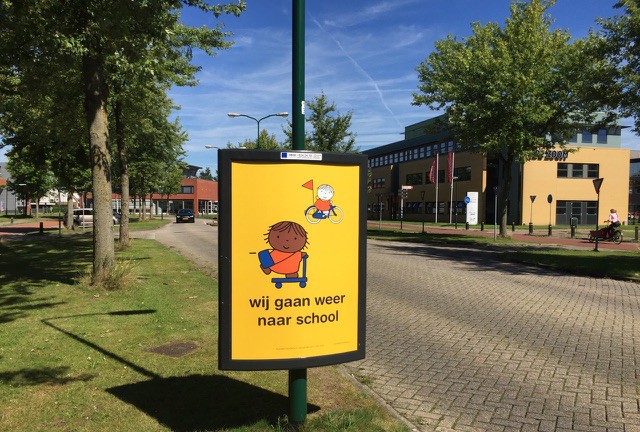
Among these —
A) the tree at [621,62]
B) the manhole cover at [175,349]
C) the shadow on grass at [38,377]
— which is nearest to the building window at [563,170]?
the tree at [621,62]

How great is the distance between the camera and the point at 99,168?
935 cm

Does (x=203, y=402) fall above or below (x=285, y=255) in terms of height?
below

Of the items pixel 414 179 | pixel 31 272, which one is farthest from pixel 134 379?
pixel 414 179

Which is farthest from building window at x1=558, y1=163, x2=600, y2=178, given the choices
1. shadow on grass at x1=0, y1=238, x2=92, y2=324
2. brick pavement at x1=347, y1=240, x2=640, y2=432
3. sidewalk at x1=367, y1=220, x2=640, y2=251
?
shadow on grass at x1=0, y1=238, x2=92, y2=324

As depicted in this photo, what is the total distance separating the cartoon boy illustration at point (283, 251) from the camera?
3.33 meters

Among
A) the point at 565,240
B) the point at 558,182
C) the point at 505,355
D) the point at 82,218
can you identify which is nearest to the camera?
the point at 505,355

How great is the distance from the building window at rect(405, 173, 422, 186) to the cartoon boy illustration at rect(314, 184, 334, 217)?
62569 mm

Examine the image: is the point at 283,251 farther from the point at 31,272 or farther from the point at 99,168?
the point at 31,272

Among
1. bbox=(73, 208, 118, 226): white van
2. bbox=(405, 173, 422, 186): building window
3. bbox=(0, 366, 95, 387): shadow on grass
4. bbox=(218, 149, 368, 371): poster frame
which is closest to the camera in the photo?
bbox=(218, 149, 368, 371): poster frame

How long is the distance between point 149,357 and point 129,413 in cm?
152

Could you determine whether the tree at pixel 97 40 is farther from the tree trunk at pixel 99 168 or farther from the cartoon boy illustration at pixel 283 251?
the cartoon boy illustration at pixel 283 251

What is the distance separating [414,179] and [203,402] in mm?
63902

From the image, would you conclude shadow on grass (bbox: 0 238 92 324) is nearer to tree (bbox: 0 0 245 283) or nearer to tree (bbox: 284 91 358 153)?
tree (bbox: 0 0 245 283)

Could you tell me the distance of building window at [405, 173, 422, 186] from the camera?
211 feet
